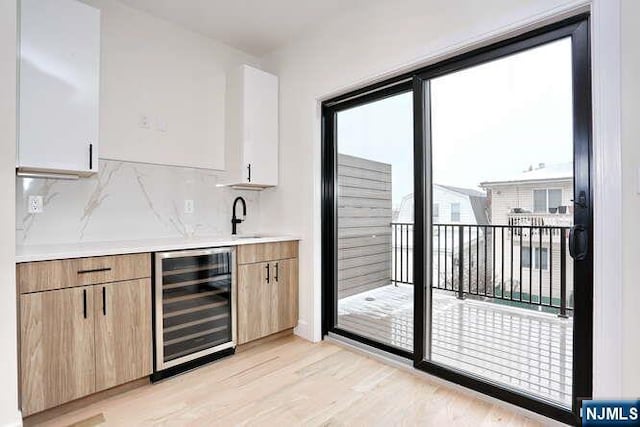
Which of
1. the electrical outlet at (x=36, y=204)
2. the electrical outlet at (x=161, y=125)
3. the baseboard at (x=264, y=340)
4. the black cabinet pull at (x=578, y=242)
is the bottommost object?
the baseboard at (x=264, y=340)

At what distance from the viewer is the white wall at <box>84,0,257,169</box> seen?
8.89 ft

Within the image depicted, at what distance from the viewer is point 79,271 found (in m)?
1.99

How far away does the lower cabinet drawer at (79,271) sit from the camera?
1.83 meters

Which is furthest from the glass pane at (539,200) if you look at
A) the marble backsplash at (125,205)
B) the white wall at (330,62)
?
the marble backsplash at (125,205)

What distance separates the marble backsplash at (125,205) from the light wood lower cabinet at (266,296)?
0.70 metres

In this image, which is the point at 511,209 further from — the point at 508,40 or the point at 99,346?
the point at 99,346

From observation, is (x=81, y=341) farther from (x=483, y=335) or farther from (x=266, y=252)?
(x=483, y=335)

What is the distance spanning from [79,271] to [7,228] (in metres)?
0.41

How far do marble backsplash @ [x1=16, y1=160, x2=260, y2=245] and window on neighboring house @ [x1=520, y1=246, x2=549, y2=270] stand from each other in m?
2.59

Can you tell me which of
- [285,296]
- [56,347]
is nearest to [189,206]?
[285,296]

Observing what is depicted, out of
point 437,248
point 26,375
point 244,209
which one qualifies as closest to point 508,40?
point 437,248

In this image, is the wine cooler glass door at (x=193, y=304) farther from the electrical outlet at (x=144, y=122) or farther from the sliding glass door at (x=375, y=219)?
the electrical outlet at (x=144, y=122)

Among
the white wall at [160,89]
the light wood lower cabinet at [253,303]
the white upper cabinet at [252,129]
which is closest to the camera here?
the white wall at [160,89]

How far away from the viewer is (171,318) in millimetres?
2447
